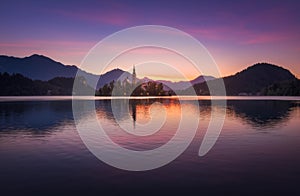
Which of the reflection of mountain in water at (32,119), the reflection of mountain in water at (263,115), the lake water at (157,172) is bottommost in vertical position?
the lake water at (157,172)

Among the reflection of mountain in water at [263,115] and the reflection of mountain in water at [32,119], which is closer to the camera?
the reflection of mountain in water at [32,119]

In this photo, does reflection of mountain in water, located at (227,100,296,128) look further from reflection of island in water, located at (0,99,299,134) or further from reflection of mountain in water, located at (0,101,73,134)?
reflection of mountain in water, located at (0,101,73,134)

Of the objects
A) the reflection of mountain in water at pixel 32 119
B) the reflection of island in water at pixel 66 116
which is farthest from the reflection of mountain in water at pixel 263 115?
the reflection of mountain in water at pixel 32 119

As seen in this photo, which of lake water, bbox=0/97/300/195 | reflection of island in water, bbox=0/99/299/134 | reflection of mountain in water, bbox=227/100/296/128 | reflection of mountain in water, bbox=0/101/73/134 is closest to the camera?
lake water, bbox=0/97/300/195

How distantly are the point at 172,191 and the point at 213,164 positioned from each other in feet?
22.3

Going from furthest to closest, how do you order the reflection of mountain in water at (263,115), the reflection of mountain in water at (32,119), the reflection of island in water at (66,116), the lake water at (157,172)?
1. the reflection of mountain in water at (263,115)
2. the reflection of island in water at (66,116)
3. the reflection of mountain in water at (32,119)
4. the lake water at (157,172)

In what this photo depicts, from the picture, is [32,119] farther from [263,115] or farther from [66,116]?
[263,115]

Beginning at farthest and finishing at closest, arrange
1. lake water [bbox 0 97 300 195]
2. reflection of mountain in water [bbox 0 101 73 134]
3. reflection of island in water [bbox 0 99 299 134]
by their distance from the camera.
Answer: reflection of island in water [bbox 0 99 299 134]
reflection of mountain in water [bbox 0 101 73 134]
lake water [bbox 0 97 300 195]

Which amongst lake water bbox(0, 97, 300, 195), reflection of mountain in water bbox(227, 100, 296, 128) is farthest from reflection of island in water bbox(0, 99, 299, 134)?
lake water bbox(0, 97, 300, 195)

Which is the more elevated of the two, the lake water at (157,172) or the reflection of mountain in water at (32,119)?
the reflection of mountain in water at (32,119)

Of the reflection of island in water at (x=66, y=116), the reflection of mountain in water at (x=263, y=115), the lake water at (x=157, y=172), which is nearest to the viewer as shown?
the lake water at (x=157, y=172)

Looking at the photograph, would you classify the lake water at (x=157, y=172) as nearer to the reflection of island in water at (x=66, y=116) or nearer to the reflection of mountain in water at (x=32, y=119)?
the reflection of mountain in water at (x=32, y=119)

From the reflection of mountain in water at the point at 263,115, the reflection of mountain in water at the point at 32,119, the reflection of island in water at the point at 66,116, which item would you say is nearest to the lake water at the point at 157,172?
the reflection of mountain in water at the point at 32,119

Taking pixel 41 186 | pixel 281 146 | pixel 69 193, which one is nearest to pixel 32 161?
pixel 41 186
